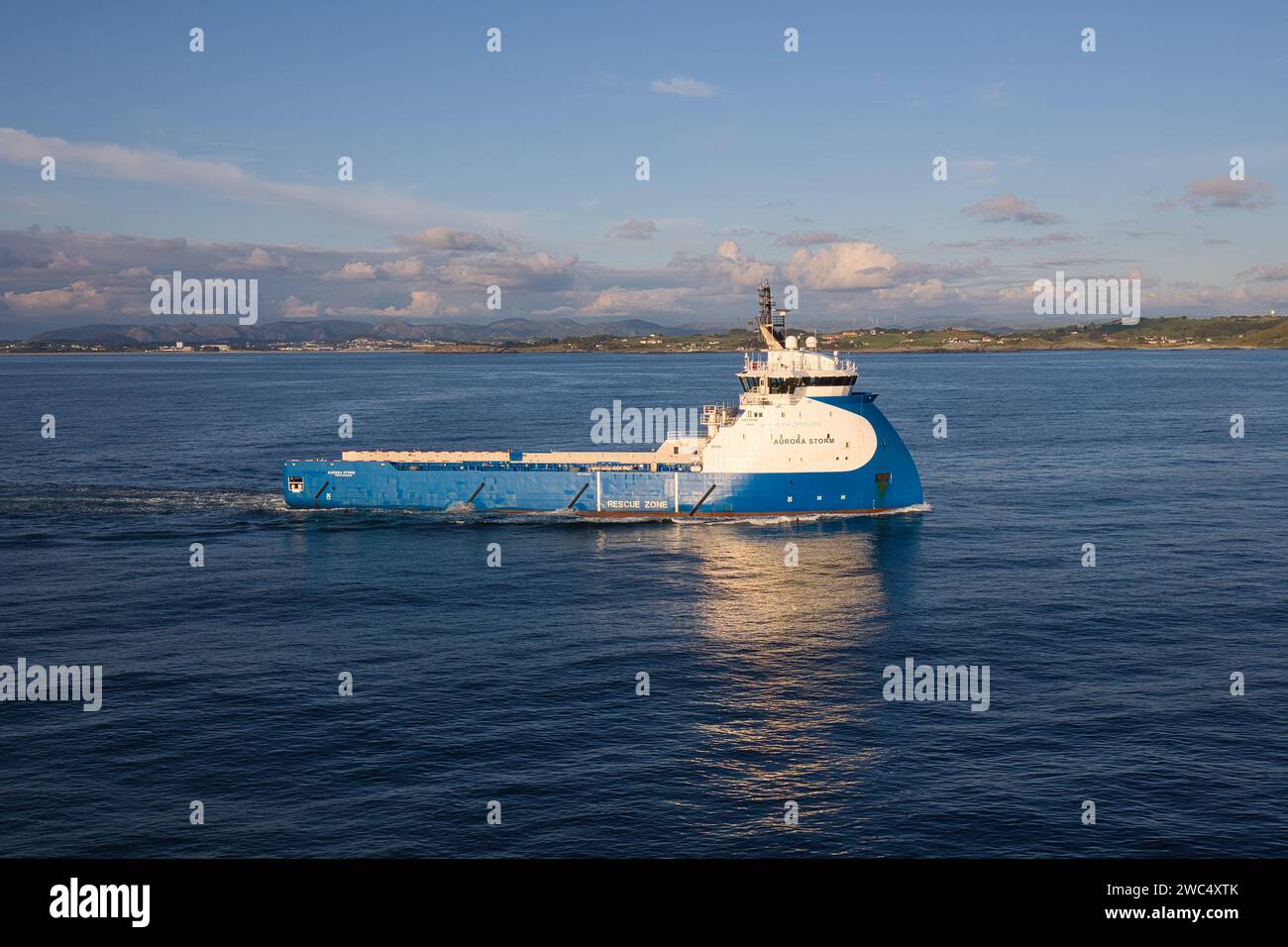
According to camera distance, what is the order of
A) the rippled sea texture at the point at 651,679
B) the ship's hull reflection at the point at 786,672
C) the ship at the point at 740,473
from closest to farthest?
the rippled sea texture at the point at 651,679 → the ship's hull reflection at the point at 786,672 → the ship at the point at 740,473

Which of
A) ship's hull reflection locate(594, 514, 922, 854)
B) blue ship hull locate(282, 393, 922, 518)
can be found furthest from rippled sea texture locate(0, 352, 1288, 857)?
blue ship hull locate(282, 393, 922, 518)

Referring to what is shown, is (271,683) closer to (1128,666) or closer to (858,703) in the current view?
(858,703)

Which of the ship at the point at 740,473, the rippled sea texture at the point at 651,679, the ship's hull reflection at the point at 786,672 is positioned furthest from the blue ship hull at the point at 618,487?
the ship's hull reflection at the point at 786,672

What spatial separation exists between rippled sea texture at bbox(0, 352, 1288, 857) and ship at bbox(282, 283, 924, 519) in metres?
2.34

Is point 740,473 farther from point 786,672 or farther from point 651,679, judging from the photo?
point 651,679

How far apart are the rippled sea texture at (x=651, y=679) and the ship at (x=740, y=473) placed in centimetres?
234

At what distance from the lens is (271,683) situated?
4216 cm

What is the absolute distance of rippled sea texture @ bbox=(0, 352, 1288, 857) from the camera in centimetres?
3038

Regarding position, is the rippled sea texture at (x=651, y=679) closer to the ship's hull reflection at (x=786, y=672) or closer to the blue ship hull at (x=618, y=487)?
the ship's hull reflection at (x=786, y=672)

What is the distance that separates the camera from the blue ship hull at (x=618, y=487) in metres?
74.7

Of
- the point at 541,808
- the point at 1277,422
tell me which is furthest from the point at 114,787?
the point at 1277,422

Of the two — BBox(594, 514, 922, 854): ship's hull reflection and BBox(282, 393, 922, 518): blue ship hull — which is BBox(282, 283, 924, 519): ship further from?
BBox(594, 514, 922, 854): ship's hull reflection

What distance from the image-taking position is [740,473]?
247ft
